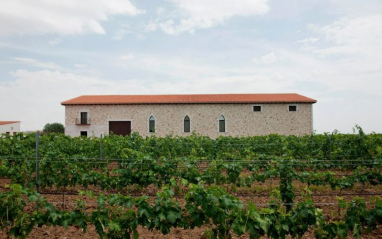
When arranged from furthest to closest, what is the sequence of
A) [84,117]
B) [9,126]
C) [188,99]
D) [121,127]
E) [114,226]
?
[9,126]
[188,99]
[84,117]
[121,127]
[114,226]

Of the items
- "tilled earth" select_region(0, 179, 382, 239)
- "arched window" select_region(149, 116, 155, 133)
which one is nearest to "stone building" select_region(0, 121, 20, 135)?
"arched window" select_region(149, 116, 155, 133)

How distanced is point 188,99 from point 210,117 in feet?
9.22

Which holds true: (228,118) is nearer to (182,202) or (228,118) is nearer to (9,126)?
(182,202)

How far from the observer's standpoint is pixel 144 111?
2525 cm

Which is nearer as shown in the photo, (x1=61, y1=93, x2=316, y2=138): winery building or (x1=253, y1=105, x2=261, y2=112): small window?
(x1=61, y1=93, x2=316, y2=138): winery building

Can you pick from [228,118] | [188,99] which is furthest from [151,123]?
[228,118]

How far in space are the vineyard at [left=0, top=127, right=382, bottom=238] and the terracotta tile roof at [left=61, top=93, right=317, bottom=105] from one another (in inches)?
453

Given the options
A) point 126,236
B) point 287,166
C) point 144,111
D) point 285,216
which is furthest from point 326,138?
point 144,111

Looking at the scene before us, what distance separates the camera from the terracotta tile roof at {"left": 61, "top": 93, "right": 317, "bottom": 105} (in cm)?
2491

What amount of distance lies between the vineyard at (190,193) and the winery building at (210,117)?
11050 mm

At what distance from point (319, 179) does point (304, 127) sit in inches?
758

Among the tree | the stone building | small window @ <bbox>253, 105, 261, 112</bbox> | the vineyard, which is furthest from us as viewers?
the stone building

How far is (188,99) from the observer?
26.2 m

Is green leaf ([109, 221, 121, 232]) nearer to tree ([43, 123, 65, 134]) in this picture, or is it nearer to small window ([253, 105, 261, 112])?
small window ([253, 105, 261, 112])
